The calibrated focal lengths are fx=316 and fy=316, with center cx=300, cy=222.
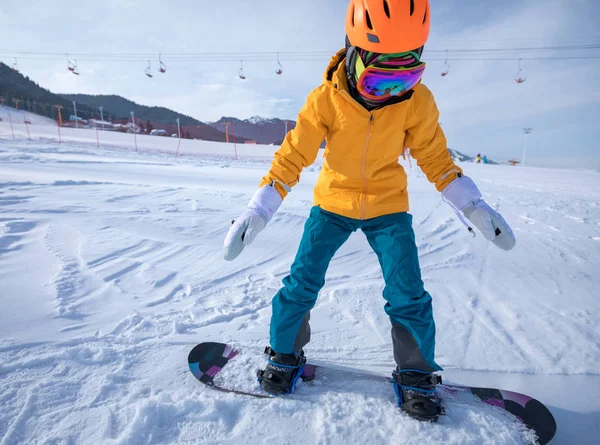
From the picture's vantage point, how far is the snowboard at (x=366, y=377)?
53.7 inches

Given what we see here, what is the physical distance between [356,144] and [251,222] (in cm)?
64

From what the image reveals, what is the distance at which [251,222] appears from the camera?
1.49 m

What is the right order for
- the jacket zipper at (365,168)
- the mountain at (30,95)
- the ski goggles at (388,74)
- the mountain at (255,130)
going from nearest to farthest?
the ski goggles at (388,74) < the jacket zipper at (365,168) < the mountain at (255,130) < the mountain at (30,95)

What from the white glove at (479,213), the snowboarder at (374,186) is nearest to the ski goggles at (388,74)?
the snowboarder at (374,186)

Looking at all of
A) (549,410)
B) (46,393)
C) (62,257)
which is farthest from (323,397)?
(62,257)

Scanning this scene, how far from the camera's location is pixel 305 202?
518 centimetres

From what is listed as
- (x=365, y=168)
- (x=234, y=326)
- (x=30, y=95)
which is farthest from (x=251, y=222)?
(x=30, y=95)

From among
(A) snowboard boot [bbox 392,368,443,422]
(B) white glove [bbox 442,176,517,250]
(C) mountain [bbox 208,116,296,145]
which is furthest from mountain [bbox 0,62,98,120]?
(A) snowboard boot [bbox 392,368,443,422]

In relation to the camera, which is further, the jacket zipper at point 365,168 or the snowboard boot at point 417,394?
the jacket zipper at point 365,168

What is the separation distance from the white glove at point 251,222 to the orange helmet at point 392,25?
805 millimetres

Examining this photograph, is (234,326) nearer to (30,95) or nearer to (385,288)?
(385,288)

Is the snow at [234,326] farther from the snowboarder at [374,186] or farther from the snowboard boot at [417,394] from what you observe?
Result: the snowboarder at [374,186]

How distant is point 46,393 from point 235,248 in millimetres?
993

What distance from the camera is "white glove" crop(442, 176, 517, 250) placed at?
1575 millimetres
